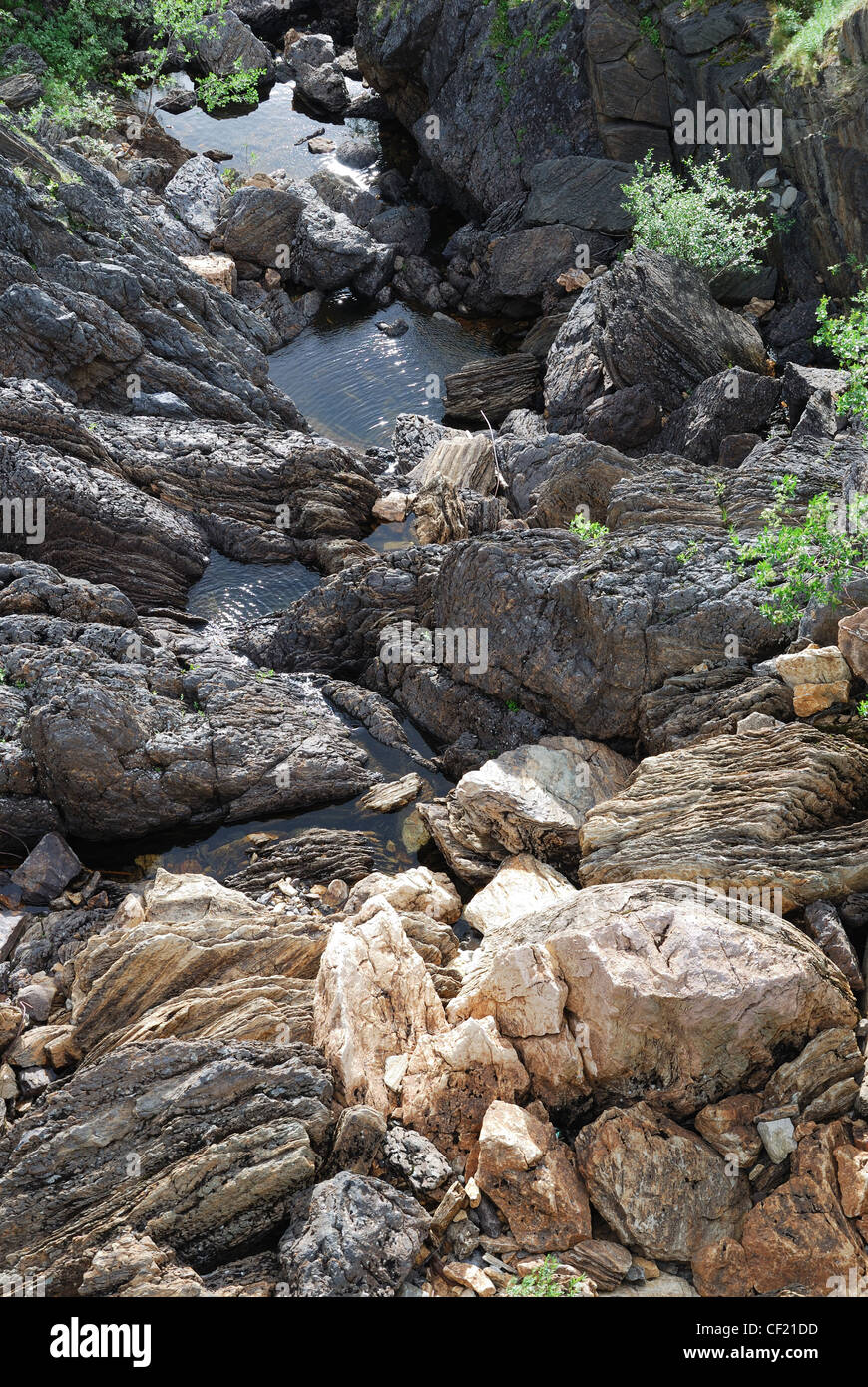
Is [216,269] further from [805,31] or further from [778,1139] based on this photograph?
[778,1139]

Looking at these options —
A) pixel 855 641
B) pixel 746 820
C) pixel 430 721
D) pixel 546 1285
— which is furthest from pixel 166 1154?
pixel 855 641

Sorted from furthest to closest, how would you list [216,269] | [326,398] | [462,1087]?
[216,269] < [326,398] < [462,1087]

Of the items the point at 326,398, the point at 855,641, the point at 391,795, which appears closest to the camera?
the point at 855,641

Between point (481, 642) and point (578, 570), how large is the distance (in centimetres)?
273

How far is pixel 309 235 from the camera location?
37.8 metres

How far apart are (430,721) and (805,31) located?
76.8 feet

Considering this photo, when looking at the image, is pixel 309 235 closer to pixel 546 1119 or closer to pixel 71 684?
pixel 71 684

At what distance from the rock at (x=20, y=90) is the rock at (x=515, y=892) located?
35.8 m

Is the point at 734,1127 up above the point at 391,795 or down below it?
below

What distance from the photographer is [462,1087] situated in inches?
518

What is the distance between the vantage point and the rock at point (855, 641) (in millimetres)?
15938

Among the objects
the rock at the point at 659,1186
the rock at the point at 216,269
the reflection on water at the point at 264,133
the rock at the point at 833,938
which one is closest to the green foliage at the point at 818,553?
the rock at the point at 833,938

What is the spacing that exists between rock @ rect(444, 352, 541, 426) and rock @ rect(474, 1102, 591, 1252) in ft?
81.3
